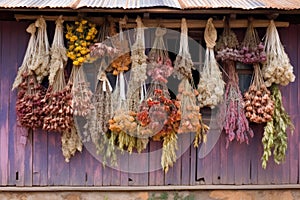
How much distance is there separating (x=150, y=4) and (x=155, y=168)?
1773 millimetres

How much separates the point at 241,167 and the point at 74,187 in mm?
1877

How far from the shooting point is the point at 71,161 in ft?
13.7

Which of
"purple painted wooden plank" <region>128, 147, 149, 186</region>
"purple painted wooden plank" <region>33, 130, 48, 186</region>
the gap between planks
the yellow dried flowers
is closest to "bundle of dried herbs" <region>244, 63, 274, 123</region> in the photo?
the gap between planks

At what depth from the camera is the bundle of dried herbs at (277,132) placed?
3.95 meters

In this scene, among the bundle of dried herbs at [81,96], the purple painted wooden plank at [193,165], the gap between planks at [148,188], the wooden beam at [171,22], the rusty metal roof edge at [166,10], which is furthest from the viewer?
the purple painted wooden plank at [193,165]

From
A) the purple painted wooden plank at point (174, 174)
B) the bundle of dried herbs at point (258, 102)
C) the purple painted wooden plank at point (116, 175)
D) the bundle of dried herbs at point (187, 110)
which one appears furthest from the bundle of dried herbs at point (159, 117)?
the bundle of dried herbs at point (258, 102)

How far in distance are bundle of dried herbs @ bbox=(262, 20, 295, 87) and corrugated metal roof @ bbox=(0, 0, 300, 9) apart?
0.27m

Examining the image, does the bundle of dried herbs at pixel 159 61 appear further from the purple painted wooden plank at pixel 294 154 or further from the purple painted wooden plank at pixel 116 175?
the purple painted wooden plank at pixel 294 154

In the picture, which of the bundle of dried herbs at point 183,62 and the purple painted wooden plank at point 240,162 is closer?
the bundle of dried herbs at point 183,62

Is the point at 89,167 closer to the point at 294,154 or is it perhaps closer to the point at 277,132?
the point at 277,132

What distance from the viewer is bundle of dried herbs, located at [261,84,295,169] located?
3.95 m

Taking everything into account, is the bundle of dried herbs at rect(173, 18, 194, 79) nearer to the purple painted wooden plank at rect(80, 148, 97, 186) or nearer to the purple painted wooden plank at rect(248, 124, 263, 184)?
the purple painted wooden plank at rect(248, 124, 263, 184)

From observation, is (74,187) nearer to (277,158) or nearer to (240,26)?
(277,158)

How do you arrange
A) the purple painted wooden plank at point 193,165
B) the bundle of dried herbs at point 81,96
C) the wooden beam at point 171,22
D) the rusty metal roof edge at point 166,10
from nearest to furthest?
the rusty metal roof edge at point 166,10 < the bundle of dried herbs at point 81,96 < the wooden beam at point 171,22 < the purple painted wooden plank at point 193,165
